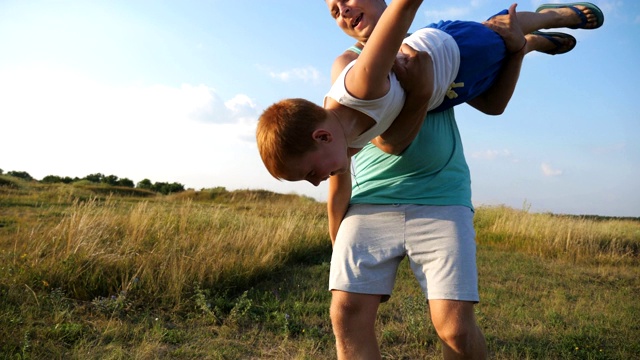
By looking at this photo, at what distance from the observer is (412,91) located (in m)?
1.86

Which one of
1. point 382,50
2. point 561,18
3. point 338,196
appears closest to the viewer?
point 382,50

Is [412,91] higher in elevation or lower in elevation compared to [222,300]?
higher

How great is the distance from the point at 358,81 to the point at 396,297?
3.70 metres

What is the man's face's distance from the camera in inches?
89.4

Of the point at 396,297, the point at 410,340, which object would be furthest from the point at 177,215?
the point at 410,340

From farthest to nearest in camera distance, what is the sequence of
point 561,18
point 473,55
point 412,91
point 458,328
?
point 561,18 < point 473,55 < point 458,328 < point 412,91

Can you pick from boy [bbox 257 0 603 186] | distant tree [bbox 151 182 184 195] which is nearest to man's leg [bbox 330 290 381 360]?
boy [bbox 257 0 603 186]

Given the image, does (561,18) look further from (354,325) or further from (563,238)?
(563,238)

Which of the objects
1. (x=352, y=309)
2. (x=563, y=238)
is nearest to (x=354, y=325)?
(x=352, y=309)

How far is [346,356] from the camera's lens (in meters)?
2.17

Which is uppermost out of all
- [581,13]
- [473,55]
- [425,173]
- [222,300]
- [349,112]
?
[581,13]

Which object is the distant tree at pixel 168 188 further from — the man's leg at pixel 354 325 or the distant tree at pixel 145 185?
the man's leg at pixel 354 325

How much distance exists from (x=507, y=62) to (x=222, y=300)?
3.12 metres

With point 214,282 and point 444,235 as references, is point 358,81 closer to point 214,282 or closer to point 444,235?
point 444,235
